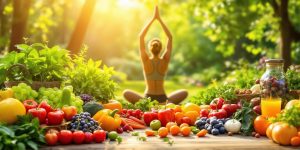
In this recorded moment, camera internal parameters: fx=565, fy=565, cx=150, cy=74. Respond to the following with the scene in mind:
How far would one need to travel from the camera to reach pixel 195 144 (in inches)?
174

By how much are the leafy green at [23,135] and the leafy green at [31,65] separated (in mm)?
908

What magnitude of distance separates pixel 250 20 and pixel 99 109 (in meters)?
10.0

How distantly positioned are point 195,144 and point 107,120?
0.88m

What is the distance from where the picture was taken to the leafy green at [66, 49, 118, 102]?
597cm

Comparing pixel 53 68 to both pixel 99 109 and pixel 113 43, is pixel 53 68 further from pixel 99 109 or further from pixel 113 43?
pixel 113 43

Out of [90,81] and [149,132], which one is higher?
[90,81]

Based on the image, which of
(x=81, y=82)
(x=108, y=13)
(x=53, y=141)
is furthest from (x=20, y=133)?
(x=108, y=13)

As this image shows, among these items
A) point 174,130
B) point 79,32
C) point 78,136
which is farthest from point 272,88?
point 79,32

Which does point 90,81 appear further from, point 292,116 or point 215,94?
point 292,116

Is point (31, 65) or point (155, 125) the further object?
point (31, 65)

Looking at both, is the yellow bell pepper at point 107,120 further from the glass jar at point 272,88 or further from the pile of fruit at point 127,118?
the glass jar at point 272,88

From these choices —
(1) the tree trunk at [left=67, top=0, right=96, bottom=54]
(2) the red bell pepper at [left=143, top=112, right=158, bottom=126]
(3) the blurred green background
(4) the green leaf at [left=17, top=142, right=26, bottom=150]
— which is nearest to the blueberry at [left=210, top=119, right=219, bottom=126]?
(2) the red bell pepper at [left=143, top=112, right=158, bottom=126]

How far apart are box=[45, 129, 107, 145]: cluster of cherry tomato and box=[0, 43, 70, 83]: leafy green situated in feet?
3.27

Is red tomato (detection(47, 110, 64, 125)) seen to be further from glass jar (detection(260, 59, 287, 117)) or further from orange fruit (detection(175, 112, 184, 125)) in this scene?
glass jar (detection(260, 59, 287, 117))
